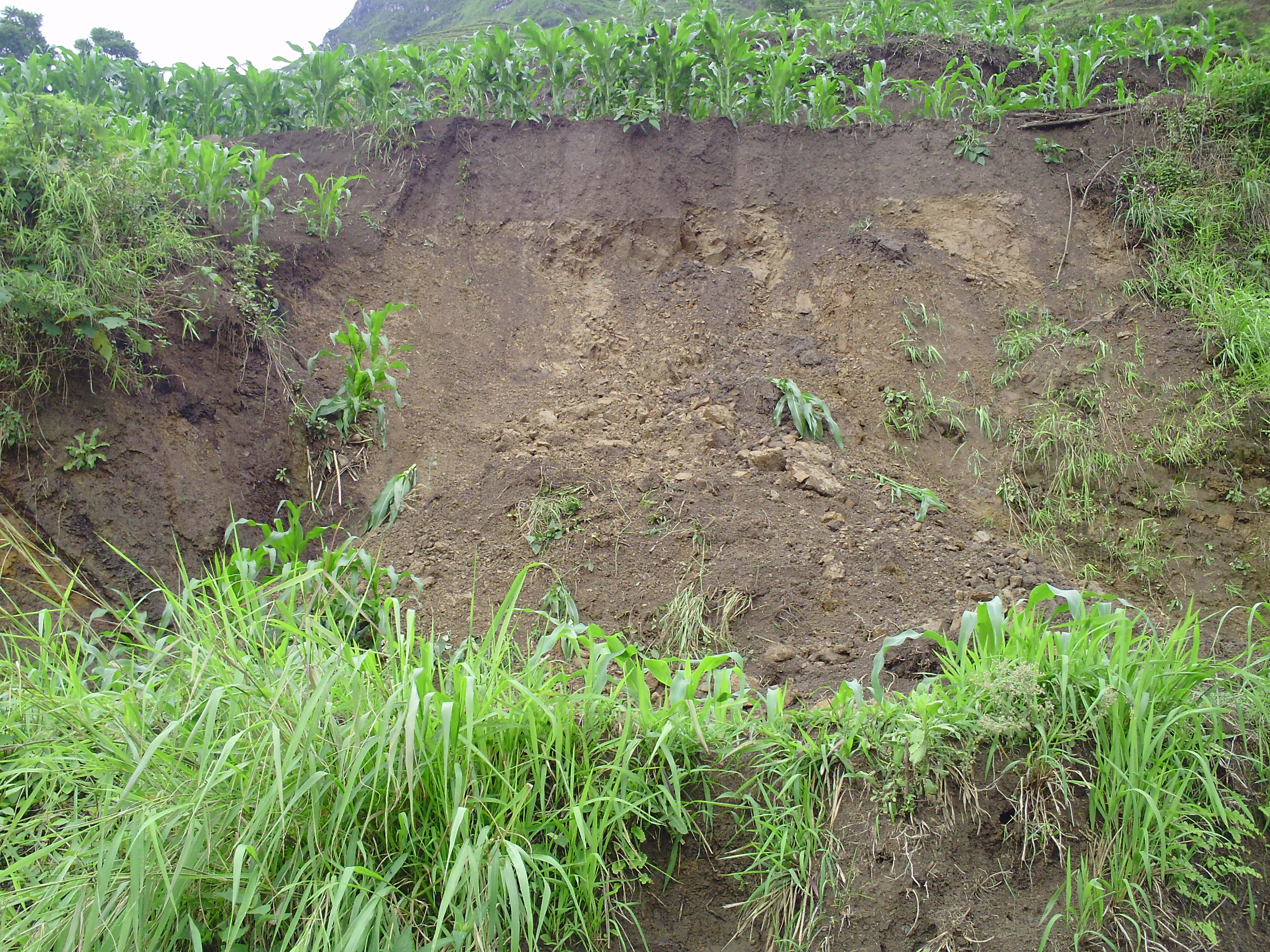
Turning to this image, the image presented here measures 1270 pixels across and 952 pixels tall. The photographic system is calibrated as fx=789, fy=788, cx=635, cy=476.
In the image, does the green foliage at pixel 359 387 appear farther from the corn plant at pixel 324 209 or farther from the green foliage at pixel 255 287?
the corn plant at pixel 324 209

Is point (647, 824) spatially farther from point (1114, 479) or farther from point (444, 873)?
point (1114, 479)

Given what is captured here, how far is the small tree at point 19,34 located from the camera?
40.9 feet

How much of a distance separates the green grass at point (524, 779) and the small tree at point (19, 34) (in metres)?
14.3

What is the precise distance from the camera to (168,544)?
3.56 meters

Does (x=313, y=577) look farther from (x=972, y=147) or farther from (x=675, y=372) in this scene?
(x=972, y=147)

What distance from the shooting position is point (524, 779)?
2.02 meters

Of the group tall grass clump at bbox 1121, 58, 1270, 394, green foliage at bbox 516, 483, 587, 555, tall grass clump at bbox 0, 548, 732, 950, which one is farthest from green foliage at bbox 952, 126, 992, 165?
tall grass clump at bbox 0, 548, 732, 950

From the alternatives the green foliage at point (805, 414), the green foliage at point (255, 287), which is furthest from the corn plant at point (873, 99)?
the green foliage at point (255, 287)

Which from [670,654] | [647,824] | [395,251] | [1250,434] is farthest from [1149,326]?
[395,251]

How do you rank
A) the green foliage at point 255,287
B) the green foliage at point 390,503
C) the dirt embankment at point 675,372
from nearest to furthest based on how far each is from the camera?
the dirt embankment at point 675,372 < the green foliage at point 390,503 < the green foliage at point 255,287

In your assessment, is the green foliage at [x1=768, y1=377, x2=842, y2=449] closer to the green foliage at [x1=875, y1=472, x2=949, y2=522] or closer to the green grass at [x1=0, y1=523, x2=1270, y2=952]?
the green foliage at [x1=875, y1=472, x2=949, y2=522]

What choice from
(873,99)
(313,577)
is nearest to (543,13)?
(873,99)

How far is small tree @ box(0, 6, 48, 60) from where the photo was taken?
1245 centimetres

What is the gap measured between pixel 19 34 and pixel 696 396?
1487 cm
